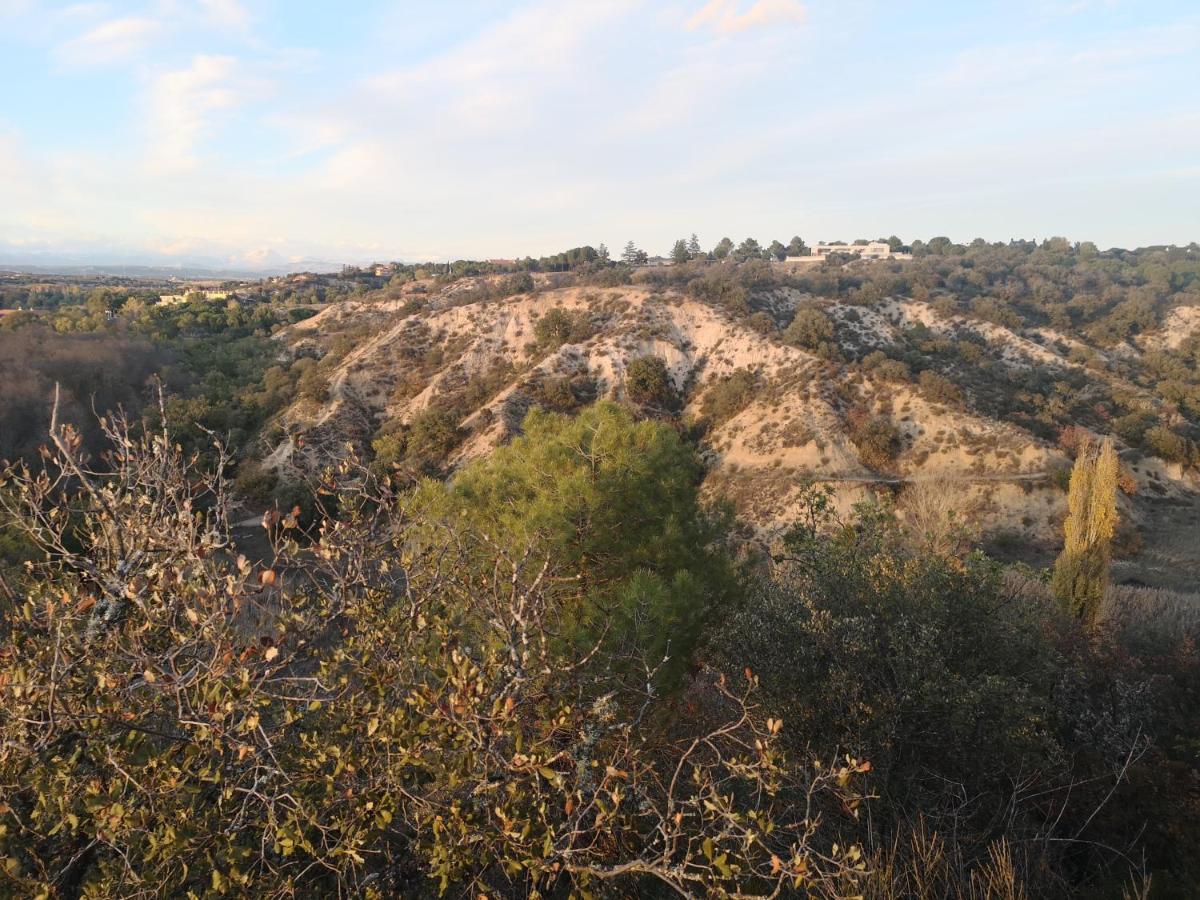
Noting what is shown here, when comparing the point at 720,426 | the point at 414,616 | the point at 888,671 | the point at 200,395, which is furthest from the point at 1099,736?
the point at 200,395

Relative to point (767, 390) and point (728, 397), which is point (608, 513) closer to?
point (728, 397)

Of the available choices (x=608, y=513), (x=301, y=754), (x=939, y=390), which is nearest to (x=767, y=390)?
(x=939, y=390)

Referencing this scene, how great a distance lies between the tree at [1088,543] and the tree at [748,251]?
260 feet

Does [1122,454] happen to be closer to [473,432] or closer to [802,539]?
[802,539]

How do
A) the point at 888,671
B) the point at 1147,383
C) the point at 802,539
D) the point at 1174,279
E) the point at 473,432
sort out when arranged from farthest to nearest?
the point at 1174,279
the point at 1147,383
the point at 473,432
the point at 802,539
the point at 888,671

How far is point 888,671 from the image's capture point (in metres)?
7.66

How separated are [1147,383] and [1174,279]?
61355 mm

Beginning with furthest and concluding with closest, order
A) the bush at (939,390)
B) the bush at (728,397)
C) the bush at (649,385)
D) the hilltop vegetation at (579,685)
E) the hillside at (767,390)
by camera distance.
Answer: the bush at (649,385), the bush at (728,397), the bush at (939,390), the hillside at (767,390), the hilltop vegetation at (579,685)

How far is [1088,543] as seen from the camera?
15961 mm

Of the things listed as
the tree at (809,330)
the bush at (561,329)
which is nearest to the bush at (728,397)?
the tree at (809,330)

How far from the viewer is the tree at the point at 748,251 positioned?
93562 mm

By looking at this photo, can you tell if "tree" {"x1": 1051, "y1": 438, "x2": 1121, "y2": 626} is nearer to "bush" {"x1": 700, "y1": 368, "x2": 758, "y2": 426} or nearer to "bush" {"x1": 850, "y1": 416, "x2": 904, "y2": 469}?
"bush" {"x1": 850, "y1": 416, "x2": 904, "y2": 469}

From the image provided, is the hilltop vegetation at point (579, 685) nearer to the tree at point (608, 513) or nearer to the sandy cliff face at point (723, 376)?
the tree at point (608, 513)

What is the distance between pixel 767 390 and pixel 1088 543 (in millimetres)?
24504
